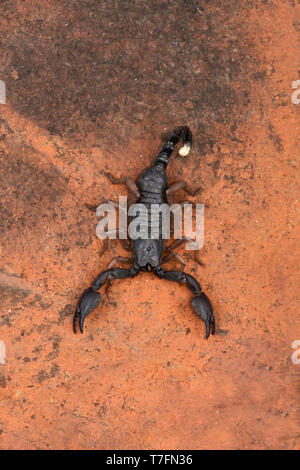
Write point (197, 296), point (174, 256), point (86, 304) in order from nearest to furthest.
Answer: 1. point (86, 304)
2. point (197, 296)
3. point (174, 256)

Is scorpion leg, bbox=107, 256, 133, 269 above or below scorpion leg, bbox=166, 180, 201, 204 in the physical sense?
below

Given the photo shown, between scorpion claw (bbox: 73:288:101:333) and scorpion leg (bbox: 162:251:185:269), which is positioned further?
scorpion leg (bbox: 162:251:185:269)

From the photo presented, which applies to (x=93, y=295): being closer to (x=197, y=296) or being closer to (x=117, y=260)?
(x=117, y=260)

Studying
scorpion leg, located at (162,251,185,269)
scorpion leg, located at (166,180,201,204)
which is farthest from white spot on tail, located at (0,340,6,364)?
scorpion leg, located at (166,180,201,204)

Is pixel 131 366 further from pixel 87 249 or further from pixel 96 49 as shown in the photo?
pixel 96 49

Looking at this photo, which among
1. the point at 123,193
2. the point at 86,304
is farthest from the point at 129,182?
the point at 86,304

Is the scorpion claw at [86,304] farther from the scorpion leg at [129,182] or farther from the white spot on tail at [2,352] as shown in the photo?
the scorpion leg at [129,182]

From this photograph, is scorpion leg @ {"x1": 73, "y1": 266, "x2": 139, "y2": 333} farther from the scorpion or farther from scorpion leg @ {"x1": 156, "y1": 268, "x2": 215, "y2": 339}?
scorpion leg @ {"x1": 156, "y1": 268, "x2": 215, "y2": 339}

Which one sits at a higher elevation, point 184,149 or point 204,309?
point 184,149
